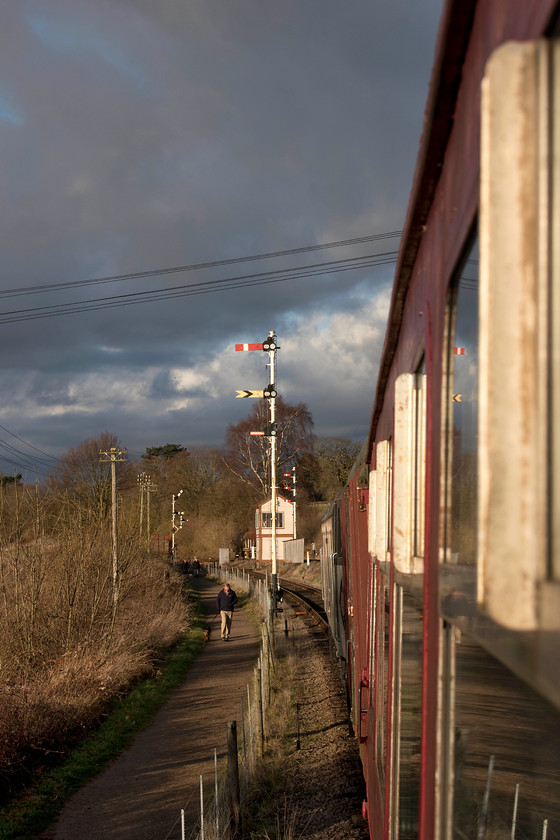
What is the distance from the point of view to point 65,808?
9.21 metres

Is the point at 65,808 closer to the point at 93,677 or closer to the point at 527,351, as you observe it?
the point at 93,677

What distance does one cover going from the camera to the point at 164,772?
10.1m

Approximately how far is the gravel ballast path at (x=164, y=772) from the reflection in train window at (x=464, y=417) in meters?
7.36

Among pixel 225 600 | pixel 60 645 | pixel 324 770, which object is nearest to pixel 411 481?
pixel 324 770

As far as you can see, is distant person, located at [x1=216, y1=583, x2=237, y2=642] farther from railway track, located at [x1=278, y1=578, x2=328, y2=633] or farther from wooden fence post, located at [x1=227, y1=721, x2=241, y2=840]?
wooden fence post, located at [x1=227, y1=721, x2=241, y2=840]

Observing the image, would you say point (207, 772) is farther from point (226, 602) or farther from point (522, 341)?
point (522, 341)

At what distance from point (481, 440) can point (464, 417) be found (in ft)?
2.09

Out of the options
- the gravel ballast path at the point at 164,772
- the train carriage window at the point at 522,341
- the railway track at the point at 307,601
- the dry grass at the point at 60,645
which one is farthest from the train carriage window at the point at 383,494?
the railway track at the point at 307,601

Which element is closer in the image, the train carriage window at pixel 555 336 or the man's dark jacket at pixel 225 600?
the train carriage window at pixel 555 336

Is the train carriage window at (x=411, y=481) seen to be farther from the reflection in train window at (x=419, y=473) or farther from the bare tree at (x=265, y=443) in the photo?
the bare tree at (x=265, y=443)

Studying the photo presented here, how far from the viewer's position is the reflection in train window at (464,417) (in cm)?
149

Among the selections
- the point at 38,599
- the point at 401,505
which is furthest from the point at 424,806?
the point at 38,599

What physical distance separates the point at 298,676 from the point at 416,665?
41.9ft

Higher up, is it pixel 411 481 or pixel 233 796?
pixel 411 481
